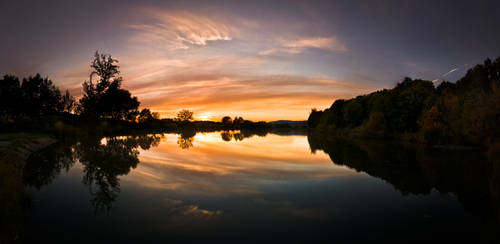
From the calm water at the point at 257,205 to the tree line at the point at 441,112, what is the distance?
10580 mm

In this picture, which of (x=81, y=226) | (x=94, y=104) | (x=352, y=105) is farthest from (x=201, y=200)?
(x=352, y=105)

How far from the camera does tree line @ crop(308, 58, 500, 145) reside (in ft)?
76.1

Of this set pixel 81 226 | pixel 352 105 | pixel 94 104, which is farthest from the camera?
pixel 352 105

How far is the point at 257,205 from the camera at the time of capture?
9227mm

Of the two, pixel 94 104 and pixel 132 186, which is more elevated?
pixel 94 104

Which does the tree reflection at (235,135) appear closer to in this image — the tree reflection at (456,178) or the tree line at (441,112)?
the tree line at (441,112)

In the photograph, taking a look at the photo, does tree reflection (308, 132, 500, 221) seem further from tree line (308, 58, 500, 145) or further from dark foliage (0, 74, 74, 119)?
dark foliage (0, 74, 74, 119)

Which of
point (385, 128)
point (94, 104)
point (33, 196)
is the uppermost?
point (94, 104)

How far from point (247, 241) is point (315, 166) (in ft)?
39.8

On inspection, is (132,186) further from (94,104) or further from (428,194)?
(94,104)

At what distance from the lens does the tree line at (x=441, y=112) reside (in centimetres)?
2319

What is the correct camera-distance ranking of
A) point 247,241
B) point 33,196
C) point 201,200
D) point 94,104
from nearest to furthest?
point 247,241
point 201,200
point 33,196
point 94,104

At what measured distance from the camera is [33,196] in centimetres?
1051

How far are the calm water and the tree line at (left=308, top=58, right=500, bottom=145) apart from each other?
34.7ft
